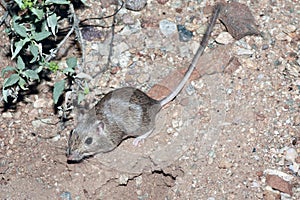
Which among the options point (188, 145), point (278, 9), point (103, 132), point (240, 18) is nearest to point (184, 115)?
point (188, 145)

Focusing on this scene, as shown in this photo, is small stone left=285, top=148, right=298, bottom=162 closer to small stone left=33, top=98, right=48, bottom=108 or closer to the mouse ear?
the mouse ear

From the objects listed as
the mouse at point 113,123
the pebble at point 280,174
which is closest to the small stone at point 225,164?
the pebble at point 280,174

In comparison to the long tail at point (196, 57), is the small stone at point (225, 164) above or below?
below

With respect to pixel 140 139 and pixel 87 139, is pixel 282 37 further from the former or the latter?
pixel 87 139

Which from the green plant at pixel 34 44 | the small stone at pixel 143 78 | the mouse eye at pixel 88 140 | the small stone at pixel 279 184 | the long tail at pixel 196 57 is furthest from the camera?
the small stone at pixel 143 78

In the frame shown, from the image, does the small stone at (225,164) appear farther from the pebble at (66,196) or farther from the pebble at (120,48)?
the pebble at (120,48)

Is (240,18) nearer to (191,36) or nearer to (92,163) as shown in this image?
(191,36)

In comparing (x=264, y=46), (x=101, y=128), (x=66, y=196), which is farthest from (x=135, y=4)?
(x=66, y=196)
